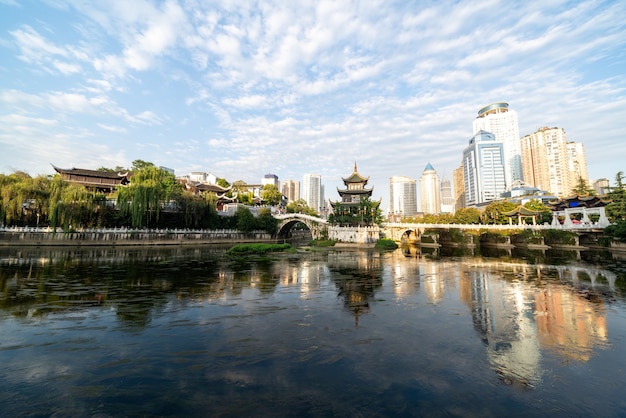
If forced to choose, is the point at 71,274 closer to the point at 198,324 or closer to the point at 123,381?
the point at 198,324

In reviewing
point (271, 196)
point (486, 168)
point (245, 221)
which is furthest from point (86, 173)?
point (486, 168)

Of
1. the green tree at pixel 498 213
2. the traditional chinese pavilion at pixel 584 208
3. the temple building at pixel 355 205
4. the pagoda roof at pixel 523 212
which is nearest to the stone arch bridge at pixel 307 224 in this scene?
the temple building at pixel 355 205

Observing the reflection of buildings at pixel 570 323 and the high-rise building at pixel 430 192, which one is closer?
the reflection of buildings at pixel 570 323

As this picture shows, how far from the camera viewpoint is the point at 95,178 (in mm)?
51844

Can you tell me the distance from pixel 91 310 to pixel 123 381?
5.69 metres

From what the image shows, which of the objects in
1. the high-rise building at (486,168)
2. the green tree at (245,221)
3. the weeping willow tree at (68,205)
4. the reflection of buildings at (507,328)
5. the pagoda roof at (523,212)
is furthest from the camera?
the high-rise building at (486,168)

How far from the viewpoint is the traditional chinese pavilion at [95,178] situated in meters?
49.5

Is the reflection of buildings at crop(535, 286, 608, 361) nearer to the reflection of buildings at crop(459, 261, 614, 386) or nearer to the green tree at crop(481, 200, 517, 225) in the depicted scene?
the reflection of buildings at crop(459, 261, 614, 386)

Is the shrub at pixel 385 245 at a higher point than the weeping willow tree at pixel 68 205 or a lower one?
lower

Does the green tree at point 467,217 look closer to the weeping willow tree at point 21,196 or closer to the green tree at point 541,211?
the green tree at point 541,211

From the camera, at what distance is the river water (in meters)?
4.43

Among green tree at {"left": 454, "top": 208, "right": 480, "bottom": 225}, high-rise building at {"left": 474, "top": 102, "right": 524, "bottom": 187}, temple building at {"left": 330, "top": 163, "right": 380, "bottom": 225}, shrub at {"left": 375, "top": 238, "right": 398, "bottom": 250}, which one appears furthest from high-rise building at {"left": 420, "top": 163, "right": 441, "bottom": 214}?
shrub at {"left": 375, "top": 238, "right": 398, "bottom": 250}

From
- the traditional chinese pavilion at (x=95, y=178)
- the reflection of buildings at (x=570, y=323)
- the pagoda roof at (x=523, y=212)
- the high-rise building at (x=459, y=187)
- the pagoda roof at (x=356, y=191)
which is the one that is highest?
the high-rise building at (x=459, y=187)

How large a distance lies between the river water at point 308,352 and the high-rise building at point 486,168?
11824 centimetres
